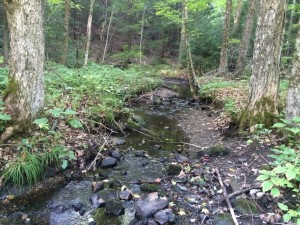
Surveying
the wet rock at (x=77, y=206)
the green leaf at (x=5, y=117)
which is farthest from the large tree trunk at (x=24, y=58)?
the wet rock at (x=77, y=206)

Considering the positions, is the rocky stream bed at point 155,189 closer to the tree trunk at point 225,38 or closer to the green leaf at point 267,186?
the green leaf at point 267,186

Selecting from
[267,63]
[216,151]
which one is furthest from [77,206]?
[267,63]

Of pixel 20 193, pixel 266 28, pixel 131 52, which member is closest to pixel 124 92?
pixel 266 28

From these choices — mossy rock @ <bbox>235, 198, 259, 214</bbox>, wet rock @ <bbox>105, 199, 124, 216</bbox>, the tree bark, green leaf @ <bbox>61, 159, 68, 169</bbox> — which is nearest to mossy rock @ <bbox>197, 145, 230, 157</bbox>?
mossy rock @ <bbox>235, 198, 259, 214</bbox>

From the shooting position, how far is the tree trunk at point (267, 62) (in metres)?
6.69

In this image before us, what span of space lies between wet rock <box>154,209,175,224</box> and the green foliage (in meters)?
1.47

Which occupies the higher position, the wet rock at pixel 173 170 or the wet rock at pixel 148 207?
the wet rock at pixel 173 170

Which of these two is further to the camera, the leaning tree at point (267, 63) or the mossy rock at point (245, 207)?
the leaning tree at point (267, 63)

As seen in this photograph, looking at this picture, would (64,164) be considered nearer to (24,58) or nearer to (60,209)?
(60,209)

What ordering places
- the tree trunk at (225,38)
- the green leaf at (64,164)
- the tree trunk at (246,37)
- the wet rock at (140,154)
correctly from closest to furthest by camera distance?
the green leaf at (64,164), the wet rock at (140,154), the tree trunk at (246,37), the tree trunk at (225,38)

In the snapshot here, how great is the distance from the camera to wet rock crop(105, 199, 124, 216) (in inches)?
180

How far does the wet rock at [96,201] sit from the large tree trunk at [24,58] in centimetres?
198

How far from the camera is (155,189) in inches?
207

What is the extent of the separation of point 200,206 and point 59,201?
2389 millimetres
